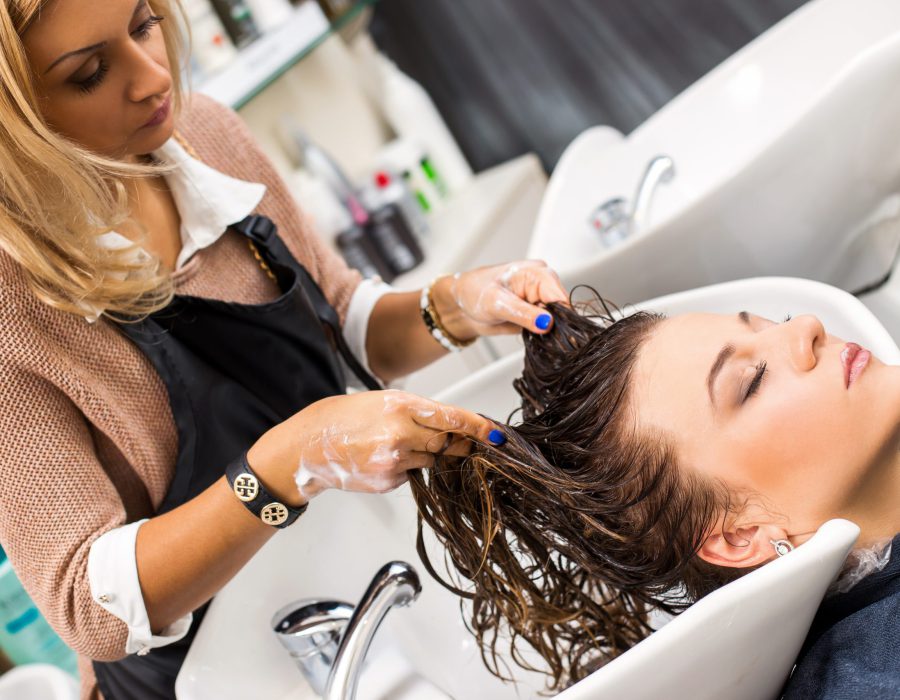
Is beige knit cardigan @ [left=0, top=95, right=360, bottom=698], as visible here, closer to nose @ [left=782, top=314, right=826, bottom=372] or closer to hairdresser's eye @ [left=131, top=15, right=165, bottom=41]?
hairdresser's eye @ [left=131, top=15, right=165, bottom=41]

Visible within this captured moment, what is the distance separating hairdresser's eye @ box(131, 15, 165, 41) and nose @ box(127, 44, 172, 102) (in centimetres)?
1

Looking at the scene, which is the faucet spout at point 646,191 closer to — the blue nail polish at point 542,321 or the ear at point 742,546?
the blue nail polish at point 542,321

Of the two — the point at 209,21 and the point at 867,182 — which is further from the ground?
the point at 209,21

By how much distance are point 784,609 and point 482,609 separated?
1.44 feet

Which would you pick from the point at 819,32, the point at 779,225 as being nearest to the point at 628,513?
the point at 779,225

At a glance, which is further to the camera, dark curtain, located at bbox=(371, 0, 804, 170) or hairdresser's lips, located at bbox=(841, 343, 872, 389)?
dark curtain, located at bbox=(371, 0, 804, 170)

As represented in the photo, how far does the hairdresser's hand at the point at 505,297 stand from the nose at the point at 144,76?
479 millimetres

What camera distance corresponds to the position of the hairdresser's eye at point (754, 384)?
935 millimetres

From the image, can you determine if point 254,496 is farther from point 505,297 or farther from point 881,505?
point 881,505

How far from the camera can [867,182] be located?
1242mm

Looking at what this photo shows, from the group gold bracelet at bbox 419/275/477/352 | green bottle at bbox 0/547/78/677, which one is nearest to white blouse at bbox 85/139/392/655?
gold bracelet at bbox 419/275/477/352

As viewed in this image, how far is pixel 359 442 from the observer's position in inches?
33.5

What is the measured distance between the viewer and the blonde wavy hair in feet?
2.78

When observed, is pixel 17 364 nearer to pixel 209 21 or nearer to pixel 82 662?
pixel 82 662
